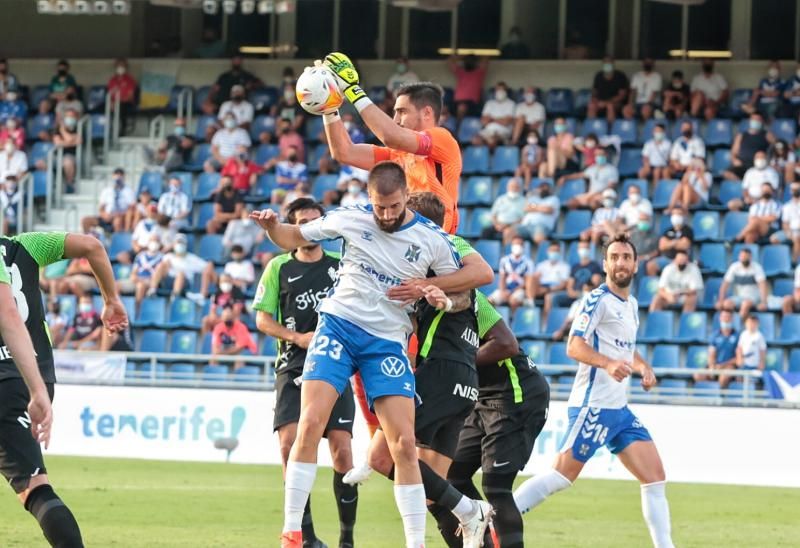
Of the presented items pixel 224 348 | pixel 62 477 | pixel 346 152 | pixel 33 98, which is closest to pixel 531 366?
pixel 346 152

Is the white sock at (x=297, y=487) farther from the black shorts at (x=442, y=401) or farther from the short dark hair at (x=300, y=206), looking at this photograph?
the short dark hair at (x=300, y=206)

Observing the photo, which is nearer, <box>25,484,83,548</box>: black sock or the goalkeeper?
<box>25,484,83,548</box>: black sock

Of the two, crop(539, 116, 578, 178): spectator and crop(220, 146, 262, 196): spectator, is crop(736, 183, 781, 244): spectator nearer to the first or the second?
crop(539, 116, 578, 178): spectator

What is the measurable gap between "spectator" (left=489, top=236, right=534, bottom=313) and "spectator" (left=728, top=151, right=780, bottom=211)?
3531 mm

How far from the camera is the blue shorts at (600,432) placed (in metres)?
10.6

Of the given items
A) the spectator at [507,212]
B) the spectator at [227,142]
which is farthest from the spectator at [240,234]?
the spectator at [507,212]

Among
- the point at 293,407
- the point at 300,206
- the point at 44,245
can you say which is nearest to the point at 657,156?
the point at 300,206

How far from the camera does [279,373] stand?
445 inches

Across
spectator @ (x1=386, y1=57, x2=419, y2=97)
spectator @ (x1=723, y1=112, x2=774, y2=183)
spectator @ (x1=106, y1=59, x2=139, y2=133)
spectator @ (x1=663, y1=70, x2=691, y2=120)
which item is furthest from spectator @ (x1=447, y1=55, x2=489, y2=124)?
spectator @ (x1=106, y1=59, x2=139, y2=133)

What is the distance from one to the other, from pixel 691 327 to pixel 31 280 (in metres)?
16.2

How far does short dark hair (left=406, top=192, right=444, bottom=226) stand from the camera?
9.45 m

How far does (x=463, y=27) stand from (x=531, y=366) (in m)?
20.9

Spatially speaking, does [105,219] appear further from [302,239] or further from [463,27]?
[302,239]

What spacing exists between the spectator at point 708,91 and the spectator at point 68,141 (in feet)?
37.1
